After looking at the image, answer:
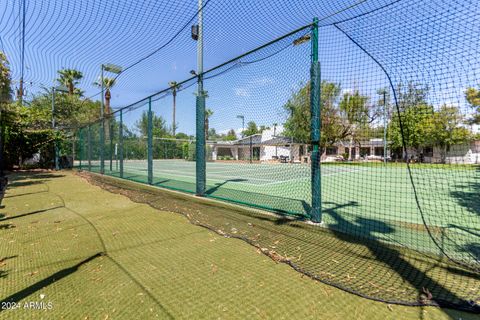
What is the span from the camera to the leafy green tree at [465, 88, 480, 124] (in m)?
2.95

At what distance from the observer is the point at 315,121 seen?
3.76m

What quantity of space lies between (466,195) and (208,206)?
6.16 meters

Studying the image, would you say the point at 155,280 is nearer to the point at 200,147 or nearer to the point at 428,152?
→ the point at 200,147

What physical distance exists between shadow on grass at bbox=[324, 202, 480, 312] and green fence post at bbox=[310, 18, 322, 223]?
1.41 ft

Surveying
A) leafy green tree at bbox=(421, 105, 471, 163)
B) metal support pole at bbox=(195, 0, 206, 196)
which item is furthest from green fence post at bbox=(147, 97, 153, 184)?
leafy green tree at bbox=(421, 105, 471, 163)

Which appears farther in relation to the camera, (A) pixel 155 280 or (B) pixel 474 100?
(B) pixel 474 100

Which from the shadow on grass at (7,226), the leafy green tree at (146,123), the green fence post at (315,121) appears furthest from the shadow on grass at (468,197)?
the leafy green tree at (146,123)

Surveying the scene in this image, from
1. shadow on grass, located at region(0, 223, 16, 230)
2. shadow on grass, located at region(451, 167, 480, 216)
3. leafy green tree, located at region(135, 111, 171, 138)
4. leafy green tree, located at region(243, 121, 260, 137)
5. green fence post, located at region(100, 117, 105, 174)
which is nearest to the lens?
shadow on grass, located at region(0, 223, 16, 230)

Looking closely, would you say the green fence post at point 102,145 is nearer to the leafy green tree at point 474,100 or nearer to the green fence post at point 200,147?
the green fence post at point 200,147

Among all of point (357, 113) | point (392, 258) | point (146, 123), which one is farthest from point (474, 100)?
point (146, 123)

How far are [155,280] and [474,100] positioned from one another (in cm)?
414

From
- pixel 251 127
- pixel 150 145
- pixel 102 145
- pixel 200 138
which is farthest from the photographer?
pixel 102 145

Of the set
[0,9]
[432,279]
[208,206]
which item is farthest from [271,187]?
[0,9]

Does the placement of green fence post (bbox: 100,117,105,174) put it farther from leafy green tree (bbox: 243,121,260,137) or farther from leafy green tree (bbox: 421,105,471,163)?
leafy green tree (bbox: 421,105,471,163)
